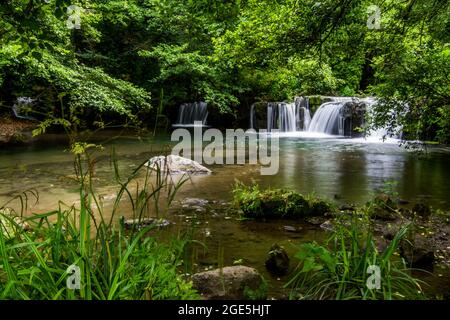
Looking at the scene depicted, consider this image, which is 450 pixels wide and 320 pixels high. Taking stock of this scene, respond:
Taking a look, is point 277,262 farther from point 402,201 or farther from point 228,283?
point 402,201

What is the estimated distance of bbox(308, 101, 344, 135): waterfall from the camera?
1806 centimetres

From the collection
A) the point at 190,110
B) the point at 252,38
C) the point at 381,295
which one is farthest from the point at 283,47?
the point at 190,110

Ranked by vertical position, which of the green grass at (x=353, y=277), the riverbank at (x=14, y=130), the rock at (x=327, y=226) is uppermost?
the riverbank at (x=14, y=130)

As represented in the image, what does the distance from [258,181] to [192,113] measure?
14.5 meters

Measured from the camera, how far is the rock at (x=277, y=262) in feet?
12.8

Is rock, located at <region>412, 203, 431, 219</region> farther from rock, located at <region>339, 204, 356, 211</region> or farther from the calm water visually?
the calm water

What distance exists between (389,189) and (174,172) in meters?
4.68

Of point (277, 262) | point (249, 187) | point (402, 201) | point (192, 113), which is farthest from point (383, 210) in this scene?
point (192, 113)

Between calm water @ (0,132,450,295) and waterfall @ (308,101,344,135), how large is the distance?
3.07m

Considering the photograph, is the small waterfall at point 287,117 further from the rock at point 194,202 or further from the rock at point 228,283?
the rock at point 228,283

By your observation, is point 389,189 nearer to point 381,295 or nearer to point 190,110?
point 381,295

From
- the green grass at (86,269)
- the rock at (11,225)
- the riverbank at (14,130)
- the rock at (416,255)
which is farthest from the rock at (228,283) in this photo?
the riverbank at (14,130)

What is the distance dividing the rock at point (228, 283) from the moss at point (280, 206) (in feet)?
8.34
